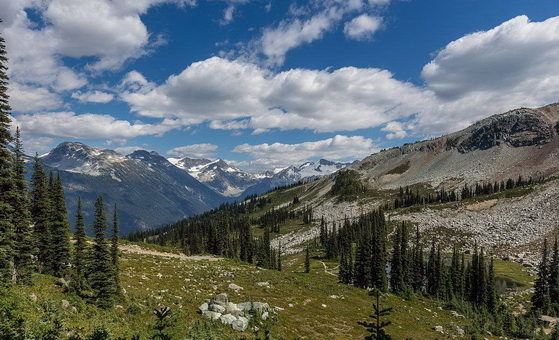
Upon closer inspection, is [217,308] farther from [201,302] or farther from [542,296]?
[542,296]

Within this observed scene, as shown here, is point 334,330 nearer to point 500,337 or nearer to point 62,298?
point 62,298

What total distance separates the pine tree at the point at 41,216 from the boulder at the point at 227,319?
20.2 m

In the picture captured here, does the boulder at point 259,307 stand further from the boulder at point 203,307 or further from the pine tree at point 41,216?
the pine tree at point 41,216

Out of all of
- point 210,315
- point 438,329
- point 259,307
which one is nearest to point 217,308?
→ point 210,315

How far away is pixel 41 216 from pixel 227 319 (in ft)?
92.0

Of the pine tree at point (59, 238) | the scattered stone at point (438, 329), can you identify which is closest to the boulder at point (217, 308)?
the pine tree at point (59, 238)

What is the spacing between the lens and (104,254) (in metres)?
25.3

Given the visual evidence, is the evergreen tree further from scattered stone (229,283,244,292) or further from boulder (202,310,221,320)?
boulder (202,310,221,320)

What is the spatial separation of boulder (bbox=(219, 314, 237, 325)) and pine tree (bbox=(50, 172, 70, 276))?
20000 mm

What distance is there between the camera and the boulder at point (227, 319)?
26.5 metres

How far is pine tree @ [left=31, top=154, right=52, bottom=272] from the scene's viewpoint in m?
32.8

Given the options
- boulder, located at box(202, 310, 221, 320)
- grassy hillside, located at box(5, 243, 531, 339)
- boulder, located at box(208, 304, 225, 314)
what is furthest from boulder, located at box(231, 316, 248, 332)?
boulder, located at box(208, 304, 225, 314)

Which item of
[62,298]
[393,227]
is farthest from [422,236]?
[62,298]

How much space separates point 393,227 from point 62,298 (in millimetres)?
154287
